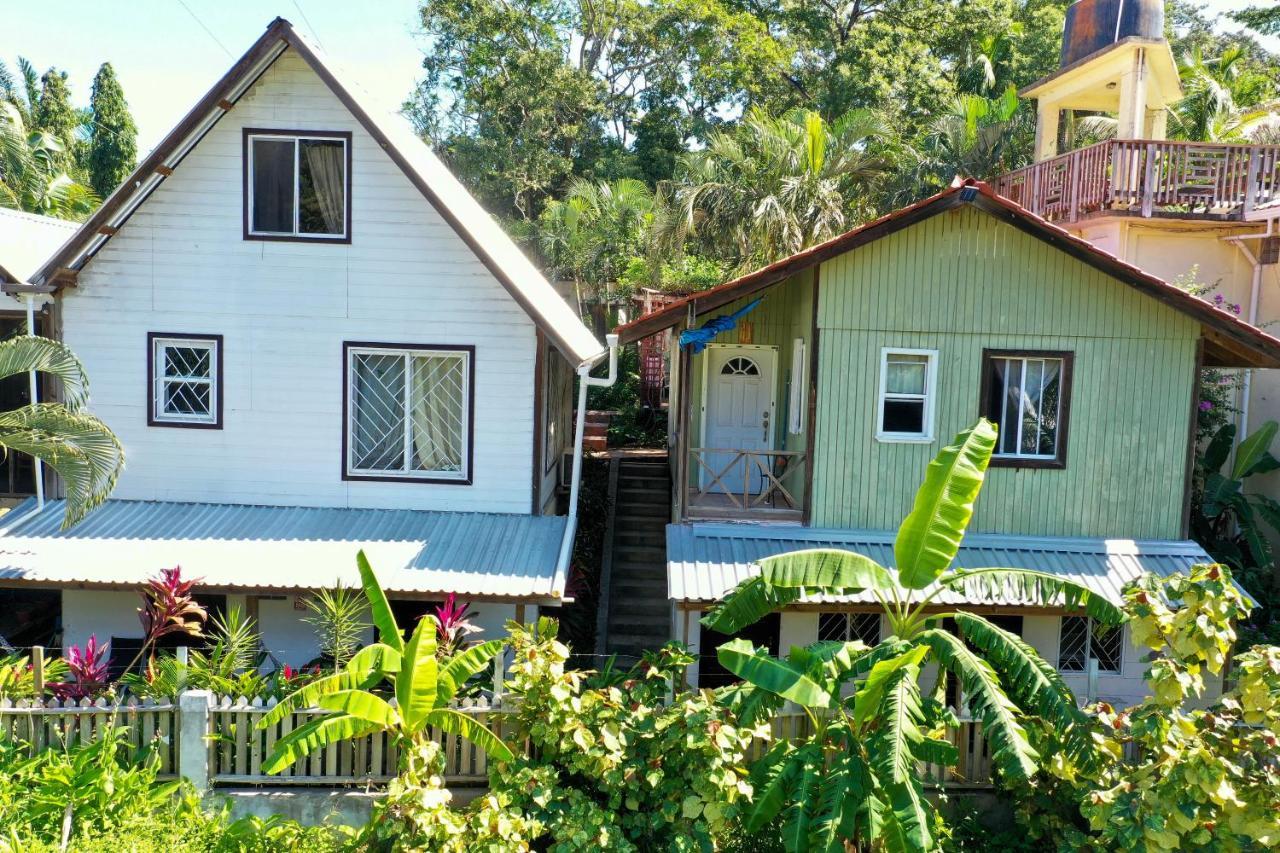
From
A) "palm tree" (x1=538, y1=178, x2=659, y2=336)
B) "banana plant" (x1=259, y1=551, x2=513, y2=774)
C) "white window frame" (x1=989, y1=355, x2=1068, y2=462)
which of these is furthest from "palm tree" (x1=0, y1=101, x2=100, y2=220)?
"white window frame" (x1=989, y1=355, x2=1068, y2=462)

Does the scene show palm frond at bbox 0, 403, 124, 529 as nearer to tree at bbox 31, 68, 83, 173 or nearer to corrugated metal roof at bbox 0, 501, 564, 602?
corrugated metal roof at bbox 0, 501, 564, 602

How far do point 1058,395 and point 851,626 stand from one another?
3974 mm

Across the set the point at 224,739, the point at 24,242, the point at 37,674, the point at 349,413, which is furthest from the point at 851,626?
the point at 24,242

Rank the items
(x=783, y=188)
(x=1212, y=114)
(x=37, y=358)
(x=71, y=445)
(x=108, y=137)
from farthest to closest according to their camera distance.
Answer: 1. (x=108, y=137)
2. (x=783, y=188)
3. (x=1212, y=114)
4. (x=71, y=445)
5. (x=37, y=358)

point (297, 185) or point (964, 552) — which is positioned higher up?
point (297, 185)

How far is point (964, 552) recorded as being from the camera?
1257 centimetres

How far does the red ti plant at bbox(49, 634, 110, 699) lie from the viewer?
10383 mm

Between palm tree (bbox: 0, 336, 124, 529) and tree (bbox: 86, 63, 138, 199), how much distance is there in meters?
30.7

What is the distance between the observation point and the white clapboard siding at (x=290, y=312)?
13172mm

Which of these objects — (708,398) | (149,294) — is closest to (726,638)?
(708,398)

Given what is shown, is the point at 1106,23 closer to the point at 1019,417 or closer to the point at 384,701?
the point at 1019,417

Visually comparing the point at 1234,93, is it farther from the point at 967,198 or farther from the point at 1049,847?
the point at 1049,847

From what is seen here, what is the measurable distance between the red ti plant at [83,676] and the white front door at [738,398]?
31.1ft

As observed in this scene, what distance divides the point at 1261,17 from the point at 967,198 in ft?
49.6
